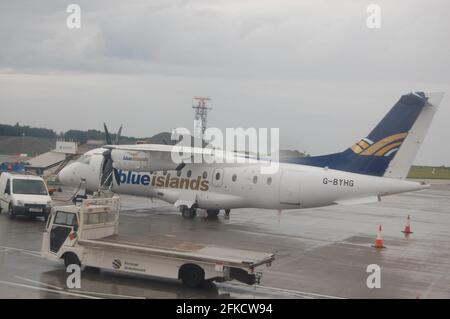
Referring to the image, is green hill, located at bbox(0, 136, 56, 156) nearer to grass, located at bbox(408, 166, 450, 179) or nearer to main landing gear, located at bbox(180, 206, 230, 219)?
main landing gear, located at bbox(180, 206, 230, 219)

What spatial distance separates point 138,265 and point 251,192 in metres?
12.3

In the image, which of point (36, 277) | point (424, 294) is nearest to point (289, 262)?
point (424, 294)

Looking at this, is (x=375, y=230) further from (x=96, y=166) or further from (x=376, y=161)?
(x=96, y=166)

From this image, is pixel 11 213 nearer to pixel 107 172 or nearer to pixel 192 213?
pixel 107 172

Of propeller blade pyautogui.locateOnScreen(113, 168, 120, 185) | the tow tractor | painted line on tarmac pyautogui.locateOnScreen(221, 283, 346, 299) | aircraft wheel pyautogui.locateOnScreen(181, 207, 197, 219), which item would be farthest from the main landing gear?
painted line on tarmac pyautogui.locateOnScreen(221, 283, 346, 299)

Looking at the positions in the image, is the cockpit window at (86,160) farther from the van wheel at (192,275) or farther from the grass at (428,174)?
the grass at (428,174)

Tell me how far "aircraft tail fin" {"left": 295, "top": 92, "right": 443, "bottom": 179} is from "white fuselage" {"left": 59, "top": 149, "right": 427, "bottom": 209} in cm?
41

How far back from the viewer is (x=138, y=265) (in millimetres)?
14398

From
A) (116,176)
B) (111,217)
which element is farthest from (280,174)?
(111,217)

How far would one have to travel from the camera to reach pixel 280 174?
83.3 feet

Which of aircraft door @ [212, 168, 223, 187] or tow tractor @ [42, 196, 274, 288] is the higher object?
aircraft door @ [212, 168, 223, 187]

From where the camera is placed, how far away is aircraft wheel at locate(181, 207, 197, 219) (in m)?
27.8

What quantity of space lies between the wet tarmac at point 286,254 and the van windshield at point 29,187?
4.20 ft
